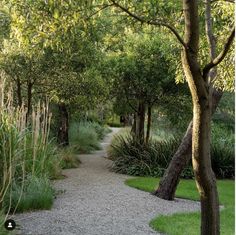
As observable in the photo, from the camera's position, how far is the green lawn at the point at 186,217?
6.25 m

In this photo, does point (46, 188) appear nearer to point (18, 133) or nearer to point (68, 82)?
point (18, 133)

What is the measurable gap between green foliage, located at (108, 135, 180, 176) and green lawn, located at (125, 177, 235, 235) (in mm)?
1056

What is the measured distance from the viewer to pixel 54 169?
9758 mm

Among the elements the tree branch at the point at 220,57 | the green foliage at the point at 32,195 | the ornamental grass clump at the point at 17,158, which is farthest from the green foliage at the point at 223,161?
the tree branch at the point at 220,57

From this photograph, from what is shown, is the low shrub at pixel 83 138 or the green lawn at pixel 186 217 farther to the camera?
the low shrub at pixel 83 138

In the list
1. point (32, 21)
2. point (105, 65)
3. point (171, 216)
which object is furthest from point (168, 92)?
point (32, 21)

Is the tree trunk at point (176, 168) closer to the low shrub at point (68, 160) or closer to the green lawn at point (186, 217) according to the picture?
the green lawn at point (186, 217)

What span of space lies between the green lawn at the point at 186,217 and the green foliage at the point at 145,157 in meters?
1.06

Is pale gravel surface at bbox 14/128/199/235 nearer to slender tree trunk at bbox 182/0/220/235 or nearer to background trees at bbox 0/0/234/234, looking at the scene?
background trees at bbox 0/0/234/234

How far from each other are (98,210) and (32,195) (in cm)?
101

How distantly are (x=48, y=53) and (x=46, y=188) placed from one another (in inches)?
204

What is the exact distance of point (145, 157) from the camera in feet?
40.2

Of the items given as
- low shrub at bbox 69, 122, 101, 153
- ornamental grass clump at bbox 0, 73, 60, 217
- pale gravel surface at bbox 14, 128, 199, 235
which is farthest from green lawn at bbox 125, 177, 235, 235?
low shrub at bbox 69, 122, 101, 153

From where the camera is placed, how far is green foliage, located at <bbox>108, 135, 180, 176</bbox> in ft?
39.0
